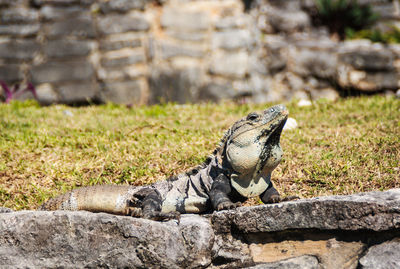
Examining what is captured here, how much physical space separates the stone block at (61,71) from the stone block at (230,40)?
6.62 ft

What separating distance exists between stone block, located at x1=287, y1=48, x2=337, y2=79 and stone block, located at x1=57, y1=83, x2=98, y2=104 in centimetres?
379

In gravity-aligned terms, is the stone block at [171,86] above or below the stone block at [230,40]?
below

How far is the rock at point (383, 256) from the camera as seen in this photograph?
2.92 metres

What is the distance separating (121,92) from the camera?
25.8ft

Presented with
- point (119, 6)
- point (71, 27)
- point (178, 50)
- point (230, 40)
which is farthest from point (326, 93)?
point (71, 27)

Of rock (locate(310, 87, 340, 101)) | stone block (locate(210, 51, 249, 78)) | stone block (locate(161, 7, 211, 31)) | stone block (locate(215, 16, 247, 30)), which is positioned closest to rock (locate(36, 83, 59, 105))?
stone block (locate(161, 7, 211, 31))

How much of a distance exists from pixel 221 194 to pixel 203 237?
0.40m

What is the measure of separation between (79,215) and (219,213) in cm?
86

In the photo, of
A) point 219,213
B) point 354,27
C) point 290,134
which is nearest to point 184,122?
point 290,134

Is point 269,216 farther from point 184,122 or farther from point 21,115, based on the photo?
point 21,115

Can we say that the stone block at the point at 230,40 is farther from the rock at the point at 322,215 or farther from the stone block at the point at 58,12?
the rock at the point at 322,215

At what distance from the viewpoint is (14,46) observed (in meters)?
7.79

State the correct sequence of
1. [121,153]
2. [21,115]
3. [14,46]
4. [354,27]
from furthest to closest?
[354,27], [14,46], [21,115], [121,153]

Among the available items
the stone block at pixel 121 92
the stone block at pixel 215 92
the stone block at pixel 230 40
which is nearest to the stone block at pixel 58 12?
the stone block at pixel 121 92
